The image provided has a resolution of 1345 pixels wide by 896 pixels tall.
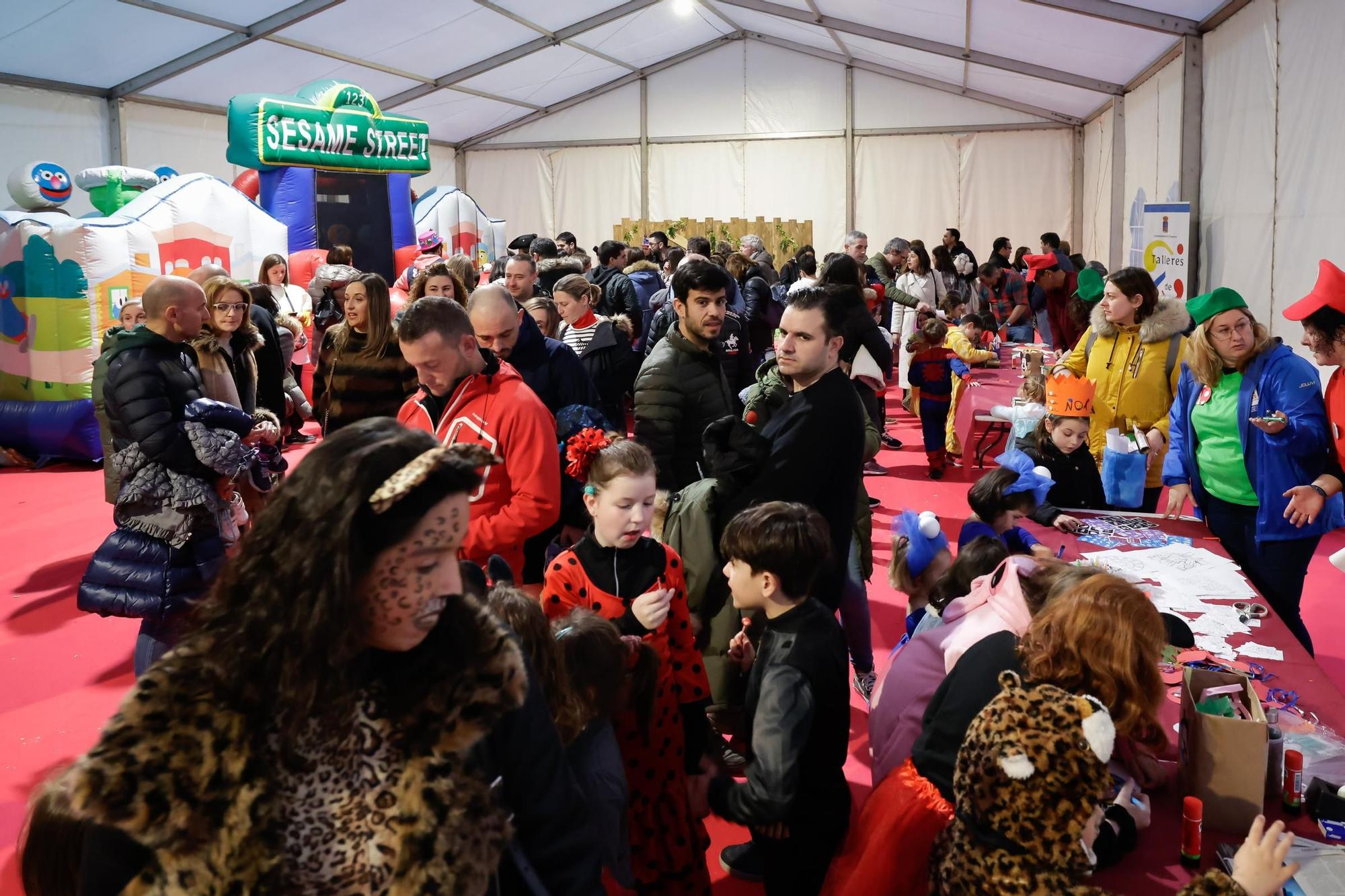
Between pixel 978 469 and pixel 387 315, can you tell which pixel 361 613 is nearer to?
pixel 387 315

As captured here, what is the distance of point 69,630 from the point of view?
4461 mm

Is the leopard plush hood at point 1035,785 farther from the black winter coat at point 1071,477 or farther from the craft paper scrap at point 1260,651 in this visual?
the black winter coat at point 1071,477

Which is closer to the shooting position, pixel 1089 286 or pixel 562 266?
pixel 1089 286

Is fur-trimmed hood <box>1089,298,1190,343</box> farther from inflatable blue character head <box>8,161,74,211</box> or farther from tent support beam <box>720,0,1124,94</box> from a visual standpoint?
tent support beam <box>720,0,1124,94</box>

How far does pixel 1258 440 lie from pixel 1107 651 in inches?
73.9

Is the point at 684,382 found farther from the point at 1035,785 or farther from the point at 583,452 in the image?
the point at 1035,785

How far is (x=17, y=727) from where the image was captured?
3.55 m

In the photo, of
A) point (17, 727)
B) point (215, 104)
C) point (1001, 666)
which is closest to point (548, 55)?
point (215, 104)

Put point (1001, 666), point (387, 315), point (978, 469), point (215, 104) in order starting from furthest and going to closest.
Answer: point (215, 104) → point (978, 469) → point (387, 315) → point (1001, 666)

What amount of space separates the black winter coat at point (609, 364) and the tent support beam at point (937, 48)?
8.63 meters

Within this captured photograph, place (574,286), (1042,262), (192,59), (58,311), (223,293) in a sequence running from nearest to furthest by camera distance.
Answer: (223,293), (574,286), (58,311), (1042,262), (192,59)

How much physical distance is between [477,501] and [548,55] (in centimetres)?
1381

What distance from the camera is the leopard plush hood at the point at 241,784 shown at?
98 centimetres

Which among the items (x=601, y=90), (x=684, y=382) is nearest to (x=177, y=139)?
(x=601, y=90)
